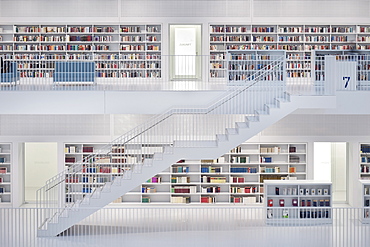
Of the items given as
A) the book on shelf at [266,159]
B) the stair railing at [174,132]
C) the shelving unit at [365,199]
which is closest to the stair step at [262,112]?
the stair railing at [174,132]

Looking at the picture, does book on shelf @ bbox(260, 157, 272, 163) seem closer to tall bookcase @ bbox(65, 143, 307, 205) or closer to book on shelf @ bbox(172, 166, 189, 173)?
tall bookcase @ bbox(65, 143, 307, 205)

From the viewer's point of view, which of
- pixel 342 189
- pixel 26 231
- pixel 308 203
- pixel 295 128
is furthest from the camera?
pixel 342 189

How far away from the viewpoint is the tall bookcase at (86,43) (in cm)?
1566

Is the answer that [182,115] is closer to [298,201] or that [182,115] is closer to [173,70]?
[173,70]

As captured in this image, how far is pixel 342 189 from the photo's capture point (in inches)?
645

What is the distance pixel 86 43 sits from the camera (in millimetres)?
15797

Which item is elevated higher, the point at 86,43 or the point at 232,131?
the point at 86,43

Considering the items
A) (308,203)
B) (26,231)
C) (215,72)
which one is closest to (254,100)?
(308,203)

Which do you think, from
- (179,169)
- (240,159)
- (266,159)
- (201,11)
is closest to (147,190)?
(179,169)

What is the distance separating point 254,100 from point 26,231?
4687mm

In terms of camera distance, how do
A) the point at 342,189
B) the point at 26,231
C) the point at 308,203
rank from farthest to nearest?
the point at 342,189 → the point at 308,203 → the point at 26,231

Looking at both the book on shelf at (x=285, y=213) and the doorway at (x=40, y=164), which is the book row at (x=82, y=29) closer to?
the doorway at (x=40, y=164)

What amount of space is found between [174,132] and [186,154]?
3425 millimetres

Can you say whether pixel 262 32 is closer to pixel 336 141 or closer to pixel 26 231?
pixel 336 141
